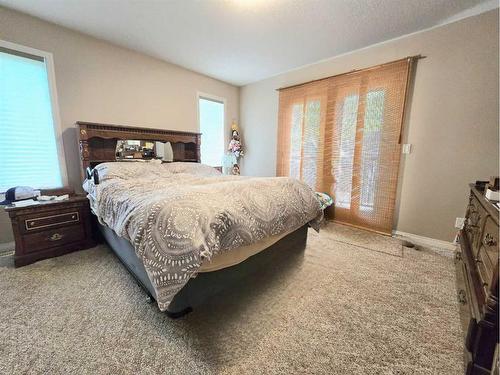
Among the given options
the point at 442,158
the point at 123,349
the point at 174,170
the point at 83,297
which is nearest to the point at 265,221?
the point at 123,349

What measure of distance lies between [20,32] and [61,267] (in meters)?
2.45

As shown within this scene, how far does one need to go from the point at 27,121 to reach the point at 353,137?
13.0 feet

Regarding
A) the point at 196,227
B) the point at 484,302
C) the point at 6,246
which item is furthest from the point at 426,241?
the point at 6,246

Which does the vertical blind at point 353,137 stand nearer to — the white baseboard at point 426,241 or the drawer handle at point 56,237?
the white baseboard at point 426,241

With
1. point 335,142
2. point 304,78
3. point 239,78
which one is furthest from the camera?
point 239,78

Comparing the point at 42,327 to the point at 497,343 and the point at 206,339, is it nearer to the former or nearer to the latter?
the point at 206,339

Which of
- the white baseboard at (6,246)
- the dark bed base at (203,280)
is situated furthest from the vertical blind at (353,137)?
the white baseboard at (6,246)

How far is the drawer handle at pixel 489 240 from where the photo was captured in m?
1.04

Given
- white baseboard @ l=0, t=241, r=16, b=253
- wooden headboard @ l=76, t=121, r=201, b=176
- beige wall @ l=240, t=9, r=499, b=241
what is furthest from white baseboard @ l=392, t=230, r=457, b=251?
white baseboard @ l=0, t=241, r=16, b=253

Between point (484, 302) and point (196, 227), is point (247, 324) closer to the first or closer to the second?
point (196, 227)

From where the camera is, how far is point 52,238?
6.97 feet

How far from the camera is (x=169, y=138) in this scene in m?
3.21

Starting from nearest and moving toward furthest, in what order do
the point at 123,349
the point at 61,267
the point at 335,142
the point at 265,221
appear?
the point at 123,349 < the point at 265,221 < the point at 61,267 < the point at 335,142

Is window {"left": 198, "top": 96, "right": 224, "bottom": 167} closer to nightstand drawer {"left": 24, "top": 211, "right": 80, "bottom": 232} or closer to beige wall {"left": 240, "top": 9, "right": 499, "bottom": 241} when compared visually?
nightstand drawer {"left": 24, "top": 211, "right": 80, "bottom": 232}
